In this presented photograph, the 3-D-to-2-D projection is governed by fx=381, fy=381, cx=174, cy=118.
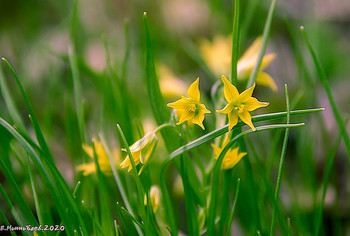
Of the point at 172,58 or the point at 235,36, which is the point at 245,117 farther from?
the point at 172,58

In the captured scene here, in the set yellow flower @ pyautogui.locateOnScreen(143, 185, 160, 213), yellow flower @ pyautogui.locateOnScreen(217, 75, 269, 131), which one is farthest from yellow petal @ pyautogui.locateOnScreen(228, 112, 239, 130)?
yellow flower @ pyautogui.locateOnScreen(143, 185, 160, 213)

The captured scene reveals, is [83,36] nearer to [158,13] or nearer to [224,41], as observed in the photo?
[158,13]

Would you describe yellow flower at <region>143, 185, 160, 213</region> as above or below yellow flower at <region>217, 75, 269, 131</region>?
below

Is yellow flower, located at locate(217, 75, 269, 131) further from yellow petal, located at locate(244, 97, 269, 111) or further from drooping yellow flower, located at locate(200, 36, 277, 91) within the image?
drooping yellow flower, located at locate(200, 36, 277, 91)

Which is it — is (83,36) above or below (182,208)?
above

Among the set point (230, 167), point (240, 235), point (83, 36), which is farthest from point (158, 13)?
point (230, 167)
